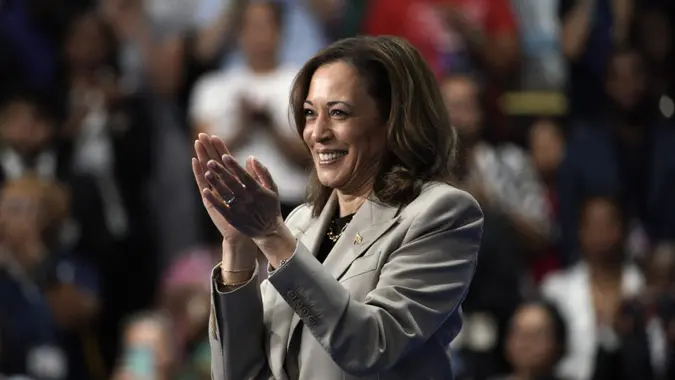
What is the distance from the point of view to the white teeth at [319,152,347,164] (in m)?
2.41

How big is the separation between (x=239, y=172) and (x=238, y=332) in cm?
39

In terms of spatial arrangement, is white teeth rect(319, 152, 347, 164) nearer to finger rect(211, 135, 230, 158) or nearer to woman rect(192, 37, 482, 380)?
woman rect(192, 37, 482, 380)

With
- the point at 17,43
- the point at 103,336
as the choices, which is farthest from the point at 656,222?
the point at 17,43

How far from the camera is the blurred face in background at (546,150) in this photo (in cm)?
603

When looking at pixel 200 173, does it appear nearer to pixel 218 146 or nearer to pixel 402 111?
pixel 218 146

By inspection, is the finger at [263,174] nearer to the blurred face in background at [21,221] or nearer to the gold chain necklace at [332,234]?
the gold chain necklace at [332,234]

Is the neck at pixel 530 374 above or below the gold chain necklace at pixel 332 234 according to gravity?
below

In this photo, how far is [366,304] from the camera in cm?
227

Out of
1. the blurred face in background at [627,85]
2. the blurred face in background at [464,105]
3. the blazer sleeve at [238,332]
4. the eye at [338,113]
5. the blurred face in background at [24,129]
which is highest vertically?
the eye at [338,113]

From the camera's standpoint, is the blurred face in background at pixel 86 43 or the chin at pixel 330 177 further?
the blurred face in background at pixel 86 43

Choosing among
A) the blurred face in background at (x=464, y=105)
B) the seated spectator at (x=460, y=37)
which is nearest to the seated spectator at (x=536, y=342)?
the blurred face in background at (x=464, y=105)

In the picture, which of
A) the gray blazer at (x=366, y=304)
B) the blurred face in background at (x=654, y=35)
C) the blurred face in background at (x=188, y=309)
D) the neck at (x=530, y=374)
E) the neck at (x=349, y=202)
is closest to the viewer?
the gray blazer at (x=366, y=304)

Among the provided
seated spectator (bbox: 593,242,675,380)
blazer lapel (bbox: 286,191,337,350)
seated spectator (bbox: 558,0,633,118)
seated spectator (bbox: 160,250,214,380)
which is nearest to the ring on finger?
blazer lapel (bbox: 286,191,337,350)

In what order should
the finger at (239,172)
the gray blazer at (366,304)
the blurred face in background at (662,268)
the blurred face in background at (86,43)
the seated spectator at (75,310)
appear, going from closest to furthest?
the finger at (239,172)
the gray blazer at (366,304)
the blurred face in background at (662,268)
the seated spectator at (75,310)
the blurred face in background at (86,43)
